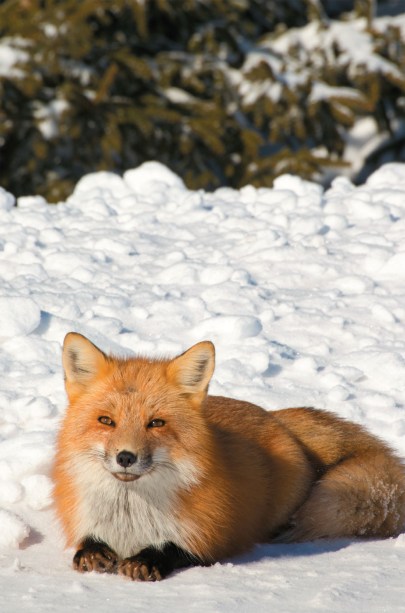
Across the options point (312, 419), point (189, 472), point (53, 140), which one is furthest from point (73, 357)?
point (53, 140)

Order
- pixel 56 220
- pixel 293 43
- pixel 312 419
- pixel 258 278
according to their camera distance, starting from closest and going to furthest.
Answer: pixel 312 419, pixel 258 278, pixel 56 220, pixel 293 43

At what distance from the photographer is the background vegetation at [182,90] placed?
13562 millimetres

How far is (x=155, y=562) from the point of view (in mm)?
3713

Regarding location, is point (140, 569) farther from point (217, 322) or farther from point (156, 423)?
point (217, 322)

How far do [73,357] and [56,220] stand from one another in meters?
4.26

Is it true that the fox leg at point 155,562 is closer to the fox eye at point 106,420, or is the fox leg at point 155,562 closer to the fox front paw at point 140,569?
the fox front paw at point 140,569

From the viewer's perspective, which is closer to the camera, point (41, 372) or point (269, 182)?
point (41, 372)

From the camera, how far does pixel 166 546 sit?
150 inches

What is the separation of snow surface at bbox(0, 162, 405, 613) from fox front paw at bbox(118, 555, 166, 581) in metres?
0.07

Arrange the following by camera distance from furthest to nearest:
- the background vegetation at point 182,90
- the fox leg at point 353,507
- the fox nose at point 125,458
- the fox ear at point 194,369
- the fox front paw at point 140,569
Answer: the background vegetation at point 182,90, the fox leg at point 353,507, the fox ear at point 194,369, the fox front paw at point 140,569, the fox nose at point 125,458

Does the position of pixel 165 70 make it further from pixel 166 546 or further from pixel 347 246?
pixel 166 546

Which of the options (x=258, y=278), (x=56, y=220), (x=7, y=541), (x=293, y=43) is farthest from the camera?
(x=293, y=43)

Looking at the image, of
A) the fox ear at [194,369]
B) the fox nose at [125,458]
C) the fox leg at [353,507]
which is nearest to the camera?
the fox nose at [125,458]

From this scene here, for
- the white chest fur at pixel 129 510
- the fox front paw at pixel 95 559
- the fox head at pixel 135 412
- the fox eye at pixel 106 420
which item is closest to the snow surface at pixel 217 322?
the fox front paw at pixel 95 559
